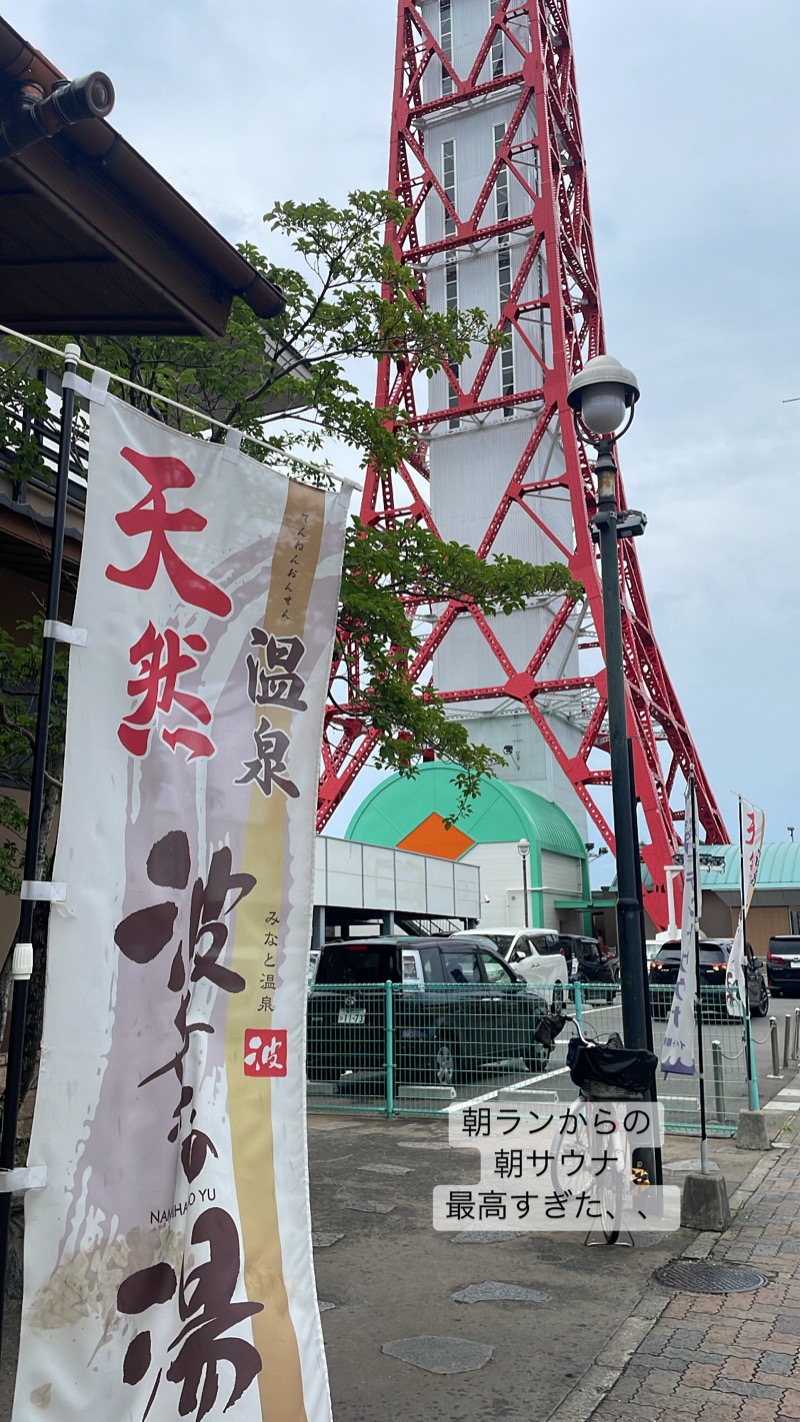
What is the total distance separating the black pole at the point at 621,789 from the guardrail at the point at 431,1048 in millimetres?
3604

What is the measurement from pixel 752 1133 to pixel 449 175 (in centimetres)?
4780

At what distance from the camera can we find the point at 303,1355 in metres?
2.97

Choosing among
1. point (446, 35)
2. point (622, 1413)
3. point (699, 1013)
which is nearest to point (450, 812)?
point (699, 1013)

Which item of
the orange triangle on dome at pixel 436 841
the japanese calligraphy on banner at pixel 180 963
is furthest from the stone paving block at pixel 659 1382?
the orange triangle on dome at pixel 436 841

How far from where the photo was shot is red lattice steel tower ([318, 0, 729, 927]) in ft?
139

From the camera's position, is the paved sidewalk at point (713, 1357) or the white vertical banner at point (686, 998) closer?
the paved sidewalk at point (713, 1357)

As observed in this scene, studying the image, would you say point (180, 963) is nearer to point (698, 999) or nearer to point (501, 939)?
point (698, 999)

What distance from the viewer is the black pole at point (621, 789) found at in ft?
24.5

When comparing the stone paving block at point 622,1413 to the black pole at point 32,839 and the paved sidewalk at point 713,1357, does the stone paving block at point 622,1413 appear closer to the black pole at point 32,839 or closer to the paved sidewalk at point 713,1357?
the paved sidewalk at point 713,1357

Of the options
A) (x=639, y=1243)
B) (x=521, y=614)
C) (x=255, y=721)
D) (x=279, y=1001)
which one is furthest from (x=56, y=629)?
(x=521, y=614)

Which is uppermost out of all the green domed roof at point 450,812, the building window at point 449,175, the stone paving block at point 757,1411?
the building window at point 449,175

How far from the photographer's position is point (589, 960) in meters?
29.7

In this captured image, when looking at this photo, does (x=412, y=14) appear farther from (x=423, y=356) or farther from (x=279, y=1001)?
(x=279, y=1001)

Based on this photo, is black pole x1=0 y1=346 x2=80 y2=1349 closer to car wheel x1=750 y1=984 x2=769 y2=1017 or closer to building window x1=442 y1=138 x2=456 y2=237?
car wheel x1=750 y1=984 x2=769 y2=1017
